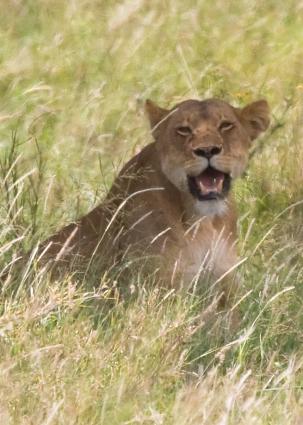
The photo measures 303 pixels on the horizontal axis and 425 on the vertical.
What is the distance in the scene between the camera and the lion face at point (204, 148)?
6578 mm

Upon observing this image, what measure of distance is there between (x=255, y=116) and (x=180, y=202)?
1.55ft

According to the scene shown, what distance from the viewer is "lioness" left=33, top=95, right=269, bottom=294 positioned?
21.7 ft

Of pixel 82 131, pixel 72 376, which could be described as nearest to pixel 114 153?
pixel 82 131

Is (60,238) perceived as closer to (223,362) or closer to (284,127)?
(223,362)

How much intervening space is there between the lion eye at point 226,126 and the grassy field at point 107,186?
36cm

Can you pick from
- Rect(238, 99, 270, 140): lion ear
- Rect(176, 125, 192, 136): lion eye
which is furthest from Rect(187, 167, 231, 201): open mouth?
Rect(238, 99, 270, 140): lion ear

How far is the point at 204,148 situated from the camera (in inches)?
258

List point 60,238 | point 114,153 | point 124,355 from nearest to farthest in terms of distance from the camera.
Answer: point 124,355
point 60,238
point 114,153

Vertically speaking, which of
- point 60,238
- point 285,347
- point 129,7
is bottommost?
point 285,347

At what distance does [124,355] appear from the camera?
5629 millimetres

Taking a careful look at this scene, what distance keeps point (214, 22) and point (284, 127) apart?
191 centimetres

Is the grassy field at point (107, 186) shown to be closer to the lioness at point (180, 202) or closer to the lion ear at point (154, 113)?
the lioness at point (180, 202)

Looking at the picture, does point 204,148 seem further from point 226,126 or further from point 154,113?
point 154,113

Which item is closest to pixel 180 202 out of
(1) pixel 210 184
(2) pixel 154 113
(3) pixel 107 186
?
(1) pixel 210 184
